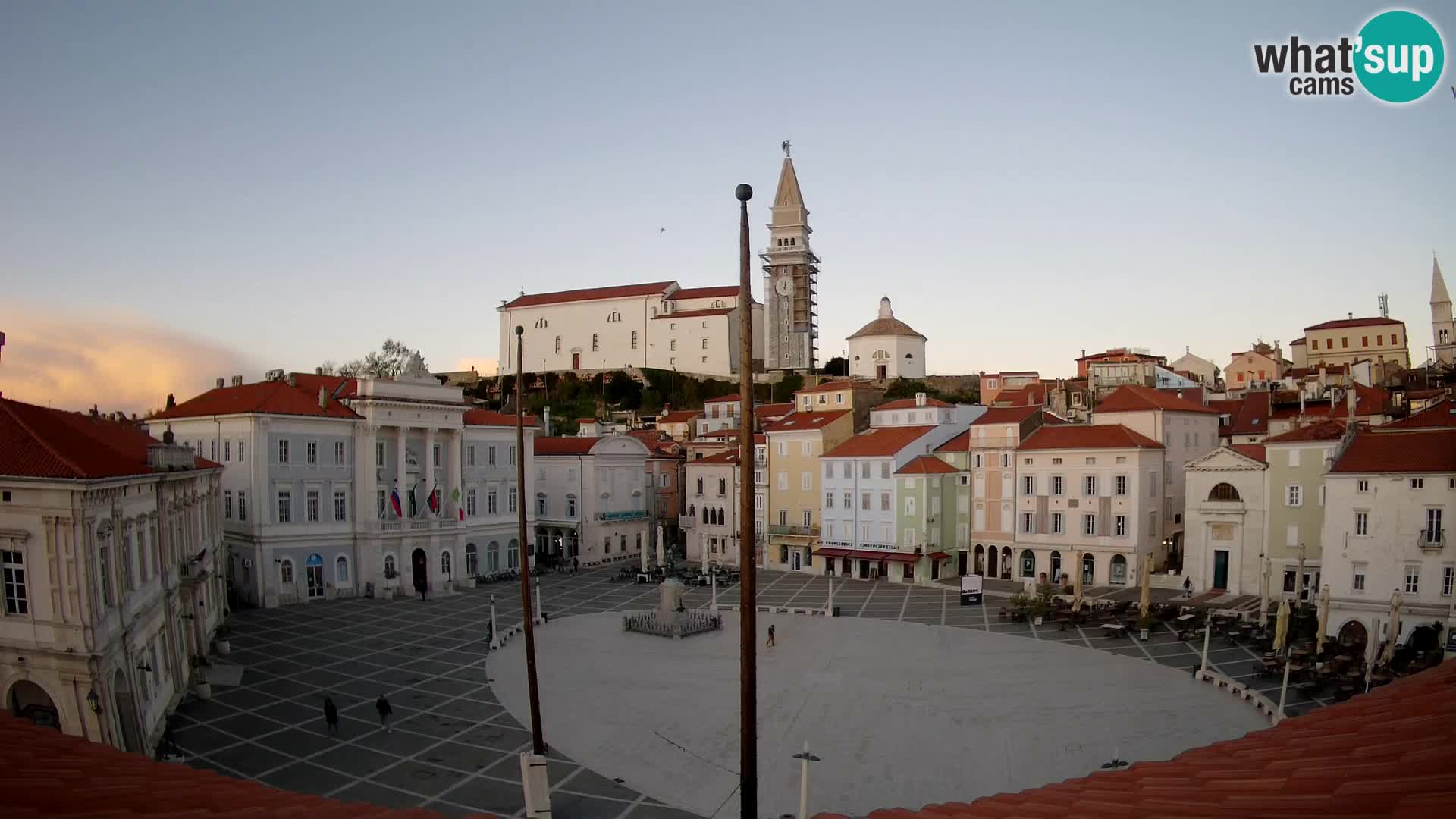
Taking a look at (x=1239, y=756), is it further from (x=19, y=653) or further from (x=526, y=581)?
(x=19, y=653)

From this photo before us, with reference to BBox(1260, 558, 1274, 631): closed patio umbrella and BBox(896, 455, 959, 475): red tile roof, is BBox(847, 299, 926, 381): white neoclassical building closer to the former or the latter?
BBox(896, 455, 959, 475): red tile roof

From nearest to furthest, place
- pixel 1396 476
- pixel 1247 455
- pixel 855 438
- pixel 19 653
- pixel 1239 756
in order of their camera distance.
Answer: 1. pixel 1239 756
2. pixel 19 653
3. pixel 1396 476
4. pixel 1247 455
5. pixel 855 438

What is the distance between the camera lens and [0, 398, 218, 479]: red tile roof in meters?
19.6

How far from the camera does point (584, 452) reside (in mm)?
64375

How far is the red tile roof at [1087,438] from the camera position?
50.4 m

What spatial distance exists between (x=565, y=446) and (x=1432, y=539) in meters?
50.0

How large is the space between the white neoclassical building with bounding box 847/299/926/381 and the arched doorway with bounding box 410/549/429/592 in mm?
69336

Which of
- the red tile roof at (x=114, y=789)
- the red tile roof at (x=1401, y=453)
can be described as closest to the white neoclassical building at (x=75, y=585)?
the red tile roof at (x=114, y=789)

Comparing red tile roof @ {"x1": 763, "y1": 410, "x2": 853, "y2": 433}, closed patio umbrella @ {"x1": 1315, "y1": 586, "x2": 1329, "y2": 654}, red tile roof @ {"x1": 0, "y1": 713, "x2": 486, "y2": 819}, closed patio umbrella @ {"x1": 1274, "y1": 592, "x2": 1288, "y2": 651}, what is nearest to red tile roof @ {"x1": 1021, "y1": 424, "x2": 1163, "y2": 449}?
red tile roof @ {"x1": 763, "y1": 410, "x2": 853, "y2": 433}

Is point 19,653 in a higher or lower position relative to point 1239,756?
lower

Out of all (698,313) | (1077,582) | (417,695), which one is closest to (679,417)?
(698,313)

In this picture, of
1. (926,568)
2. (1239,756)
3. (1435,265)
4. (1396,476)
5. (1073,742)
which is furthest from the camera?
(1435,265)

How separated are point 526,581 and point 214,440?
3413cm

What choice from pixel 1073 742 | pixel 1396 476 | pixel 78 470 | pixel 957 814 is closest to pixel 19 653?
pixel 78 470
